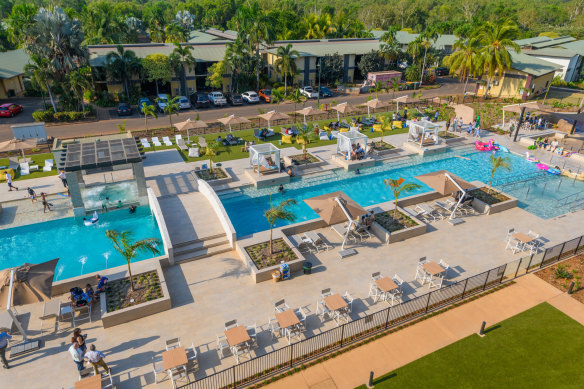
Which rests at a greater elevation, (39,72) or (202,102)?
(39,72)

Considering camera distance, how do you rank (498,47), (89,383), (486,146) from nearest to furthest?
1. (89,383)
2. (486,146)
3. (498,47)

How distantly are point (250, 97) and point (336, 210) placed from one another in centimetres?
3913

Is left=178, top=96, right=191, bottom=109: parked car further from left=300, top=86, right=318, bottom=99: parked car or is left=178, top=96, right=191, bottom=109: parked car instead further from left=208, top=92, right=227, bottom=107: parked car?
left=300, top=86, right=318, bottom=99: parked car

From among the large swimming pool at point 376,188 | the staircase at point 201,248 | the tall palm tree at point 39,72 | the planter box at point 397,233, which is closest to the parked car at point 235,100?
the tall palm tree at point 39,72

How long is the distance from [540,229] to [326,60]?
165 ft

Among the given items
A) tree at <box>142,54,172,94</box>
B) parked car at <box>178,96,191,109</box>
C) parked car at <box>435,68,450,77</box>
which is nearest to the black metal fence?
parked car at <box>178,96,191,109</box>

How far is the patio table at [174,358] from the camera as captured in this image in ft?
46.0

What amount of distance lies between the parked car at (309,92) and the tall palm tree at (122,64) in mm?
24742

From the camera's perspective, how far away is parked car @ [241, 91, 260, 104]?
56.7 metres

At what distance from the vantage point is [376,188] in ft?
105

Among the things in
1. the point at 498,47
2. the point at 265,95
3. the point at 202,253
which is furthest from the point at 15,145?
the point at 498,47

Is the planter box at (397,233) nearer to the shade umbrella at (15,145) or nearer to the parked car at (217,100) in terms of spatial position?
the shade umbrella at (15,145)

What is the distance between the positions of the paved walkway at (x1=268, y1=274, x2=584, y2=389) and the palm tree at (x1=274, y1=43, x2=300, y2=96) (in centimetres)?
4819

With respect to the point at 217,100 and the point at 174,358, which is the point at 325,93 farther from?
the point at 174,358
